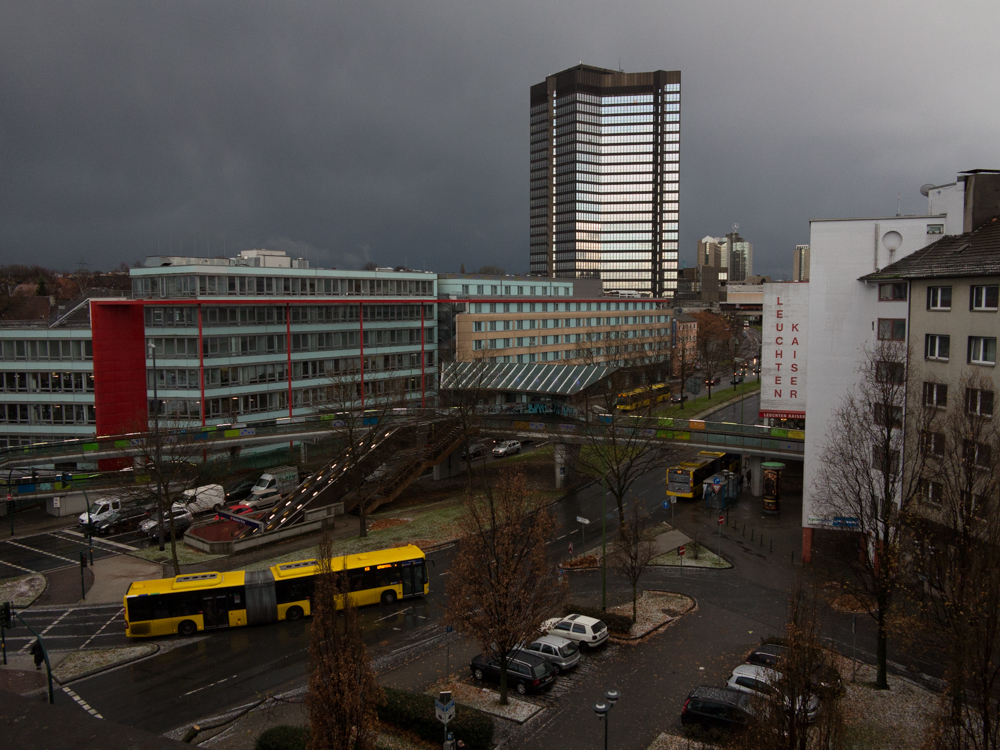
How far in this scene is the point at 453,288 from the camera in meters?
86.1

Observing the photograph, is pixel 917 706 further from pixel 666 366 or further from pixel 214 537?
pixel 666 366

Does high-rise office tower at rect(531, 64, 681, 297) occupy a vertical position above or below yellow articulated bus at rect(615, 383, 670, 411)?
above

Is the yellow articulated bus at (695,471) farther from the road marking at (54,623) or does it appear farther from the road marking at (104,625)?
the road marking at (54,623)

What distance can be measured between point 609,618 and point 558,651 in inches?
158

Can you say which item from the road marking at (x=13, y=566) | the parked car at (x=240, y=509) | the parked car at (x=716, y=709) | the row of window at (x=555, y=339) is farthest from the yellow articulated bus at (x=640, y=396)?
the road marking at (x=13, y=566)

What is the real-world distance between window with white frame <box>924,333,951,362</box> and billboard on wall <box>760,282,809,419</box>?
3364 cm

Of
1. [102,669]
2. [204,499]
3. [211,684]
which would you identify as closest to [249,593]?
[211,684]

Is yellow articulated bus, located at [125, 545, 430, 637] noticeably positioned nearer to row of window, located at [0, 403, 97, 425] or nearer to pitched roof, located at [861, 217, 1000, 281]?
pitched roof, located at [861, 217, 1000, 281]

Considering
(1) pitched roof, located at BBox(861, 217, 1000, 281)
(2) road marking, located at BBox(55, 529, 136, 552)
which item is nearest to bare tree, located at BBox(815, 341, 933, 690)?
(1) pitched roof, located at BBox(861, 217, 1000, 281)

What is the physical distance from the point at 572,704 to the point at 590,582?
38.8ft

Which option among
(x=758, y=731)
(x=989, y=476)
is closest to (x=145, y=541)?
(x=758, y=731)

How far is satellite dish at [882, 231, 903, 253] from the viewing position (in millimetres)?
34375

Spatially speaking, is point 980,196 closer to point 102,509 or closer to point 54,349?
point 102,509

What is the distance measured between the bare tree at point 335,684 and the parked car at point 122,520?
34.8 metres
